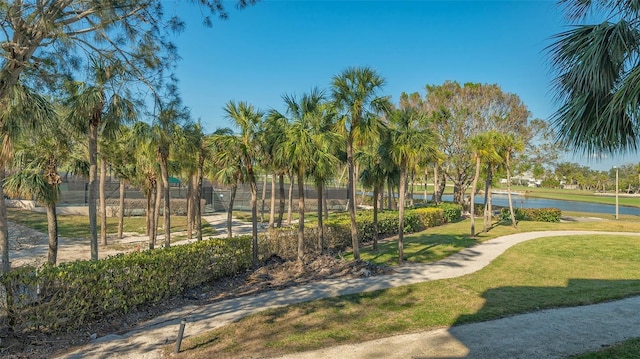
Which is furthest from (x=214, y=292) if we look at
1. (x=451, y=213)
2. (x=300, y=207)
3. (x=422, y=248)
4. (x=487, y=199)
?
(x=451, y=213)

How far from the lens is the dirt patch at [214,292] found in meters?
5.54

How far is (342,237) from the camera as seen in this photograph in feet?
51.1

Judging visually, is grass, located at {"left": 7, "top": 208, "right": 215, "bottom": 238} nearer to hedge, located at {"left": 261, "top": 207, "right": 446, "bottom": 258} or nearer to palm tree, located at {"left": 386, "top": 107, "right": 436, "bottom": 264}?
hedge, located at {"left": 261, "top": 207, "right": 446, "bottom": 258}

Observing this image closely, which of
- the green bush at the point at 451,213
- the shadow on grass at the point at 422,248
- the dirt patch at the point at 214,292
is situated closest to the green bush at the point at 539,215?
the green bush at the point at 451,213

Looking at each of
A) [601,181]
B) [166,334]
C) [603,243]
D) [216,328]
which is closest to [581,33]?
[216,328]

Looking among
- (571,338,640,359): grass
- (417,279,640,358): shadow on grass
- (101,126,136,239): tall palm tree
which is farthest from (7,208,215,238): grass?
(571,338,640,359): grass

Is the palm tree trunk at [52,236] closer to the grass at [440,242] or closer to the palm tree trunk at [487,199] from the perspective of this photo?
the grass at [440,242]

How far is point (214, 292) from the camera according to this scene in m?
9.09

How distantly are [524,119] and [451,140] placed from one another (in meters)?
6.24

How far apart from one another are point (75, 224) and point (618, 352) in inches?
1050

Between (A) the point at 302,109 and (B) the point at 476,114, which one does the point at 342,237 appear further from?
(B) the point at 476,114

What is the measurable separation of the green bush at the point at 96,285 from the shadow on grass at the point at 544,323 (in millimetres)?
5764

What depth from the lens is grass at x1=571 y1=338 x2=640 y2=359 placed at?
479 cm

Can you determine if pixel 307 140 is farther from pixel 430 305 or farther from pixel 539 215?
pixel 539 215
